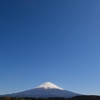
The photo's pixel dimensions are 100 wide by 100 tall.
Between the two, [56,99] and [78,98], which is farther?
[56,99]

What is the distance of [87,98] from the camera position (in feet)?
380

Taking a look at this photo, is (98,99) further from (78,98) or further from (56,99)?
(56,99)

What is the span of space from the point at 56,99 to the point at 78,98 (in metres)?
16.2

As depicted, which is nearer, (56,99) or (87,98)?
(87,98)

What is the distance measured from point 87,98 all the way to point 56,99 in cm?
2136

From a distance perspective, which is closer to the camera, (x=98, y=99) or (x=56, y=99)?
(x=98, y=99)

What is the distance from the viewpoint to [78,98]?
118 m

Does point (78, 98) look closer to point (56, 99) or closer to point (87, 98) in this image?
point (87, 98)

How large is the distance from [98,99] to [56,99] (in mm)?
27737

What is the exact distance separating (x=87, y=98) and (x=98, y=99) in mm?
6411

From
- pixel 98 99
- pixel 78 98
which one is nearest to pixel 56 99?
pixel 78 98

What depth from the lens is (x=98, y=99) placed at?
112062 millimetres

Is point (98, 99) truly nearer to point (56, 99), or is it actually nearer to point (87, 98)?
point (87, 98)

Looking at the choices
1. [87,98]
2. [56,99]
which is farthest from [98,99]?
[56,99]
